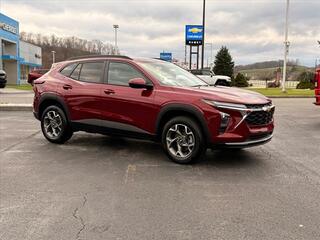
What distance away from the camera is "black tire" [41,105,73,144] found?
7.49 metres

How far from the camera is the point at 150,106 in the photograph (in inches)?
245

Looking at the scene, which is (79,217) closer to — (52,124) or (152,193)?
(152,193)

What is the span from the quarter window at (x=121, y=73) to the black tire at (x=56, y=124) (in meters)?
1.36

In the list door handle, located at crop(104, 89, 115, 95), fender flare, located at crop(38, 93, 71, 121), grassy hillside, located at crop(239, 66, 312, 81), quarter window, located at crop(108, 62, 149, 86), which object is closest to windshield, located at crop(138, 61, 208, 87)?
quarter window, located at crop(108, 62, 149, 86)

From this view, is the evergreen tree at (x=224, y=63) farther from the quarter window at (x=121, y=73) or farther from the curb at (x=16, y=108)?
the quarter window at (x=121, y=73)

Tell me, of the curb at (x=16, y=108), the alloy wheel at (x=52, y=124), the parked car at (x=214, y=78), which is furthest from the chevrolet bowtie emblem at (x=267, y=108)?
the parked car at (x=214, y=78)

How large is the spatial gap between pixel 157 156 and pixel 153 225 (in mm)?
2937

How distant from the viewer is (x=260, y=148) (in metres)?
7.32

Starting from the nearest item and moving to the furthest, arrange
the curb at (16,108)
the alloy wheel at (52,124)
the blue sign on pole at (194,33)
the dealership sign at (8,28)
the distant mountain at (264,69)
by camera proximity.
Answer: the alloy wheel at (52,124) < the curb at (16,108) < the blue sign on pole at (194,33) < the dealership sign at (8,28) < the distant mountain at (264,69)

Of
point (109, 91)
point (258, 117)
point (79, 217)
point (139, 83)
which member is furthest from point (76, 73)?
point (79, 217)

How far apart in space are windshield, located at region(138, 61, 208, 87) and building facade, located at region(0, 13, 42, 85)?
44.0 metres

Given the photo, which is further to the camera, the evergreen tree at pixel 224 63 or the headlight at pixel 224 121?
the evergreen tree at pixel 224 63

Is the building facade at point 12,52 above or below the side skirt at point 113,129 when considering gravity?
above

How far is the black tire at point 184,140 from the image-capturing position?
580cm
